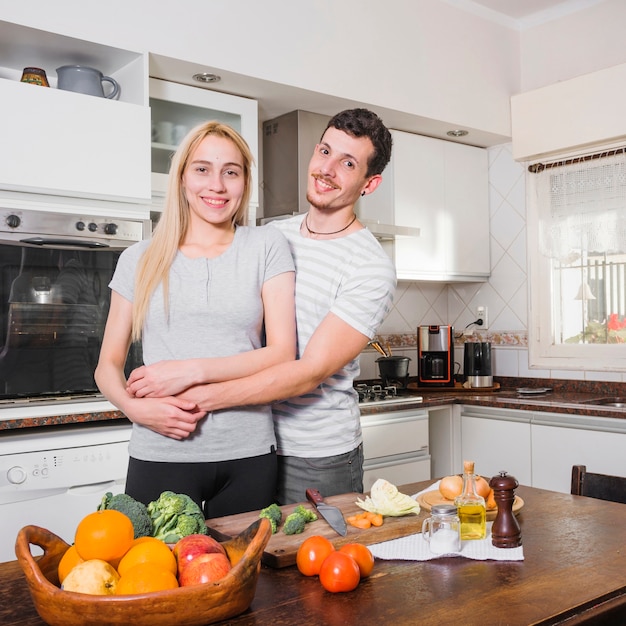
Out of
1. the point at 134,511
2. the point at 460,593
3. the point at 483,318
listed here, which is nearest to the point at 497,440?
the point at 483,318

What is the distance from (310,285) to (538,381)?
8.68ft

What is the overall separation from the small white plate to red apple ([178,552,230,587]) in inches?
117

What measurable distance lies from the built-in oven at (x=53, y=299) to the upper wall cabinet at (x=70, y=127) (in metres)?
0.12

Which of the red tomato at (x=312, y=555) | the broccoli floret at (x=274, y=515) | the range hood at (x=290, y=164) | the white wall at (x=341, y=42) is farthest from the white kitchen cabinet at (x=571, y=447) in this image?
the red tomato at (x=312, y=555)

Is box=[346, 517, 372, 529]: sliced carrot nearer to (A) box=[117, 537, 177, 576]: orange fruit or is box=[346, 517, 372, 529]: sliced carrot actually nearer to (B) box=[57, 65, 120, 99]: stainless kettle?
(A) box=[117, 537, 177, 576]: orange fruit

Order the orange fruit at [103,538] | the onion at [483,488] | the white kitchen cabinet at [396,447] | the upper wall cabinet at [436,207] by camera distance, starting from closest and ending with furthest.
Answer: the orange fruit at [103,538] → the onion at [483,488] → the white kitchen cabinet at [396,447] → the upper wall cabinet at [436,207]

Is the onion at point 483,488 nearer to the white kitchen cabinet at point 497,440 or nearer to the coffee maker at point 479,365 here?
the white kitchen cabinet at point 497,440

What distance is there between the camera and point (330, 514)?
1.37 meters

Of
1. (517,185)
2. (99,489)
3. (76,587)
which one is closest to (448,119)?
(517,185)

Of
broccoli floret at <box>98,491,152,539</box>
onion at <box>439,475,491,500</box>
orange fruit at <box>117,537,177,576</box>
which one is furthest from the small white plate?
orange fruit at <box>117,537,177,576</box>

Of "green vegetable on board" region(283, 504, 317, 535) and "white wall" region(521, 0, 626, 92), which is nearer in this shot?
"green vegetable on board" region(283, 504, 317, 535)

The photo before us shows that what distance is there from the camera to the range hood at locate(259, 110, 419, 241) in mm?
3471

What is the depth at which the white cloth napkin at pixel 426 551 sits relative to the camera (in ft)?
4.04

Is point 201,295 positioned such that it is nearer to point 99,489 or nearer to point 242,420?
point 242,420
